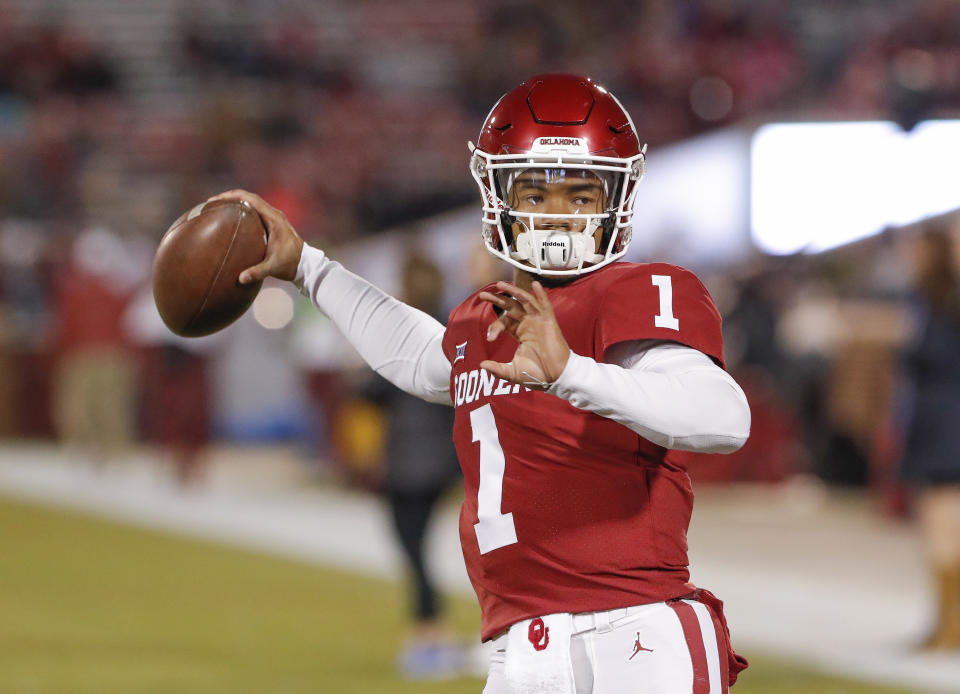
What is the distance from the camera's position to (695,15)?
19.7 metres

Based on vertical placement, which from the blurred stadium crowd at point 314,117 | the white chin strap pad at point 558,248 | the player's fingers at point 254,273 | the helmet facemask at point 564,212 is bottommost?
the white chin strap pad at point 558,248

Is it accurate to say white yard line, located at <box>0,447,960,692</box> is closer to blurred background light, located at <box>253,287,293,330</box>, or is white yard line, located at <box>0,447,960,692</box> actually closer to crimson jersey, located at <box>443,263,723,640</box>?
blurred background light, located at <box>253,287,293,330</box>

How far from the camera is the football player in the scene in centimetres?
252

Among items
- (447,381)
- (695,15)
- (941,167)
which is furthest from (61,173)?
(447,381)

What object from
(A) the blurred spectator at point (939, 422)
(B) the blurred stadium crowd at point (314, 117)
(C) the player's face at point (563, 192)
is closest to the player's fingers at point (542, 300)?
(C) the player's face at point (563, 192)

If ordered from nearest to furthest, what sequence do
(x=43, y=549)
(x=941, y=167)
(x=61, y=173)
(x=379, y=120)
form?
(x=43, y=549)
(x=941, y=167)
(x=61, y=173)
(x=379, y=120)

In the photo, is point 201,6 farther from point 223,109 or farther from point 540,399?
point 540,399

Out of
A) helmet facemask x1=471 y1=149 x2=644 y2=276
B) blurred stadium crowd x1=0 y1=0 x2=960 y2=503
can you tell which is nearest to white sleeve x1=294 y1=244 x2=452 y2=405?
helmet facemask x1=471 y1=149 x2=644 y2=276

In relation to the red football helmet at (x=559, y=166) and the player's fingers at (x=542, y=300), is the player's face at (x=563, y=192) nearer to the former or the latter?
the red football helmet at (x=559, y=166)

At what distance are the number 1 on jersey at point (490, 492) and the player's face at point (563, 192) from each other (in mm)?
357

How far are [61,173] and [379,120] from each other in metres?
3.94

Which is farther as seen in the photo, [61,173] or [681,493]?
[61,173]

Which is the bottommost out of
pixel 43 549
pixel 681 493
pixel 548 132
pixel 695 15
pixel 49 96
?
pixel 681 493

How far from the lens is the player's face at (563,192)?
8.67 feet
